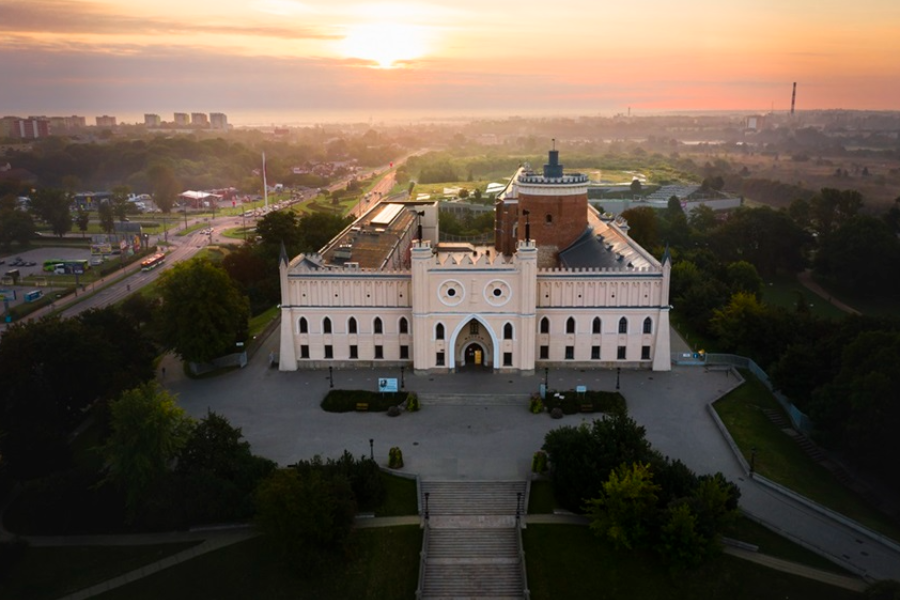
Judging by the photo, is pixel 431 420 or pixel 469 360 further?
pixel 469 360

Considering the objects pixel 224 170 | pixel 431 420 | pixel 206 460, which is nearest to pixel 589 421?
pixel 431 420

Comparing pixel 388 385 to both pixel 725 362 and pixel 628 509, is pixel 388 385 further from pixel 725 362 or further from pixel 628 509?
pixel 725 362

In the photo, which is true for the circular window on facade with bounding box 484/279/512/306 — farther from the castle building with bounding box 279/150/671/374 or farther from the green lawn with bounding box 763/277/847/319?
the green lawn with bounding box 763/277/847/319

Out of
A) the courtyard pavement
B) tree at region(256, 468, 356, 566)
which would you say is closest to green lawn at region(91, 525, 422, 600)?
tree at region(256, 468, 356, 566)

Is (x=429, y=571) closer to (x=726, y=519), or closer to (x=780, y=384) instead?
(x=726, y=519)

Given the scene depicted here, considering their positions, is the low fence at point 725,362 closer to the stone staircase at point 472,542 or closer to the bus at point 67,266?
the stone staircase at point 472,542
